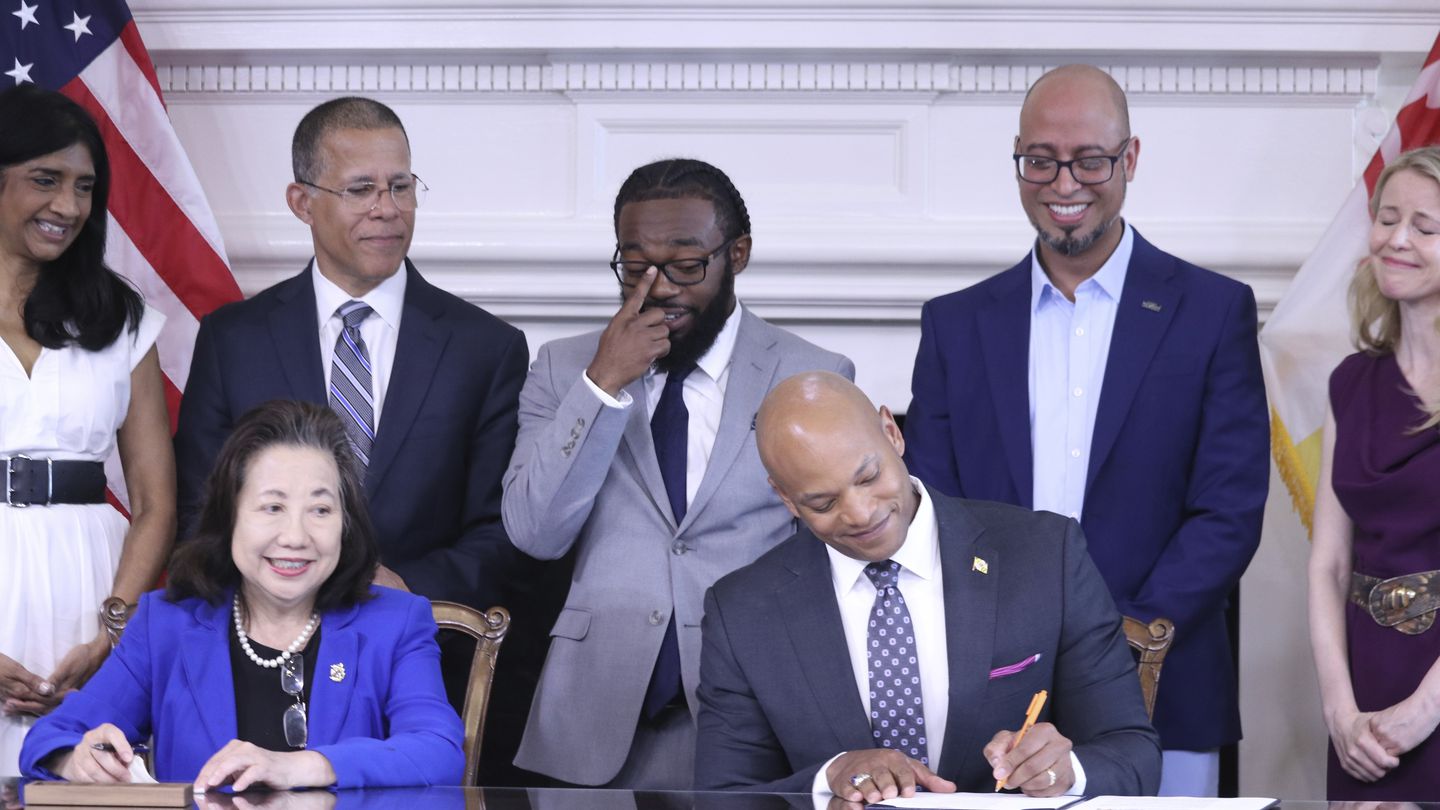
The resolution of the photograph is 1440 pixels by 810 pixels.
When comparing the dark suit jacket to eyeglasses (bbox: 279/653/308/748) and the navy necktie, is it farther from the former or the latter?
eyeglasses (bbox: 279/653/308/748)

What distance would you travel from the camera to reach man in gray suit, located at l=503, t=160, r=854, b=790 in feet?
9.72

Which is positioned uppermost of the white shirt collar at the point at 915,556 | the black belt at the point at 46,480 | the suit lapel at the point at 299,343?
the suit lapel at the point at 299,343

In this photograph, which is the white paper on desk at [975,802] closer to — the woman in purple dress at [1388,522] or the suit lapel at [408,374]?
the woman in purple dress at [1388,522]

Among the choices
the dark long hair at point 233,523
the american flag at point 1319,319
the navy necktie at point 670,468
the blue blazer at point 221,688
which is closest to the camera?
the blue blazer at point 221,688

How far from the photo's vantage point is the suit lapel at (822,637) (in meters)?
2.45

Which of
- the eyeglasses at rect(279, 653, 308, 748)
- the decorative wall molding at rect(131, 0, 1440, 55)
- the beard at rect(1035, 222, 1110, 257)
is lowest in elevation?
the eyeglasses at rect(279, 653, 308, 748)

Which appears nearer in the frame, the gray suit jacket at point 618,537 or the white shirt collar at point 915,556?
the white shirt collar at point 915,556

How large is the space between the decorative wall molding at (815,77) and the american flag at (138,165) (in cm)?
40

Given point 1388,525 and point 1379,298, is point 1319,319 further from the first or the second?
point 1388,525

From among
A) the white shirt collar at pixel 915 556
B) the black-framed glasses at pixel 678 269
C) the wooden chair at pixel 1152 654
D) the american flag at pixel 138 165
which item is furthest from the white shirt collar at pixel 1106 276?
the american flag at pixel 138 165

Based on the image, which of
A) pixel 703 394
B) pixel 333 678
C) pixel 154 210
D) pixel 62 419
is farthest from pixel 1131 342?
pixel 154 210

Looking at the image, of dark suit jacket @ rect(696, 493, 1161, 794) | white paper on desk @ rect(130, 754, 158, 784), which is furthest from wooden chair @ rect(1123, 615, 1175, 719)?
white paper on desk @ rect(130, 754, 158, 784)

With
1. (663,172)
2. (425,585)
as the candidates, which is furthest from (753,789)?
(663,172)

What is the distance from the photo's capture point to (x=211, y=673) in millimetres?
2600
